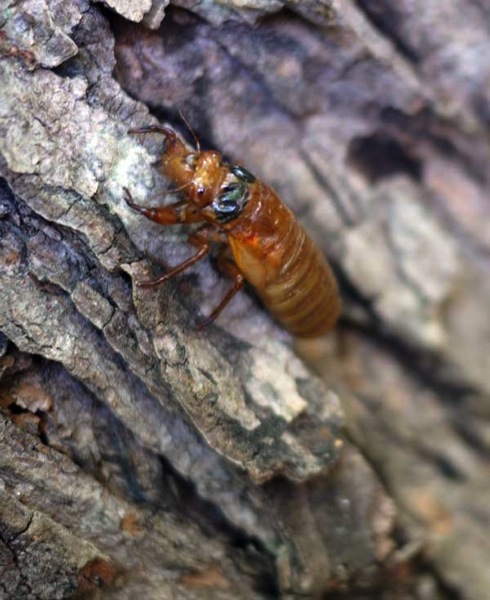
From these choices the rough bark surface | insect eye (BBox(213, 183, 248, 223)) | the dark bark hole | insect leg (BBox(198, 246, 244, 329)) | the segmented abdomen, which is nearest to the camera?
the rough bark surface

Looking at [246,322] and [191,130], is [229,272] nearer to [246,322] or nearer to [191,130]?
[246,322]

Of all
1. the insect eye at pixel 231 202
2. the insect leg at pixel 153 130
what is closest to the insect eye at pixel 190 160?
the insect leg at pixel 153 130

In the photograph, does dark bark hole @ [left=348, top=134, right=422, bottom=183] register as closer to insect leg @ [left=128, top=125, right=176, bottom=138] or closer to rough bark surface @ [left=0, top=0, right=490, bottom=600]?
rough bark surface @ [left=0, top=0, right=490, bottom=600]

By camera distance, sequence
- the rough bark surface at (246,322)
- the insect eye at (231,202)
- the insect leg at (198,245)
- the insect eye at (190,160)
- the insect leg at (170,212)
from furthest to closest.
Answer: the insect eye at (231,202) < the insect eye at (190,160) < the insect leg at (198,245) < the insect leg at (170,212) < the rough bark surface at (246,322)

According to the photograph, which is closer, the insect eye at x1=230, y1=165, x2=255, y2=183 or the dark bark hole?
the insect eye at x1=230, y1=165, x2=255, y2=183

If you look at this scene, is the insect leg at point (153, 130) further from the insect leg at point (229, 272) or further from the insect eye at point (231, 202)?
the insect leg at point (229, 272)

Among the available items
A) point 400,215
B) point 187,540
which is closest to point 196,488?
point 187,540

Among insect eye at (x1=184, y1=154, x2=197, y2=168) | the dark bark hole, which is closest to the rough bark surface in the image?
the dark bark hole

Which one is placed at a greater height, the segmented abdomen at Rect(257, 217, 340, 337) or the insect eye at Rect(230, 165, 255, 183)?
the insect eye at Rect(230, 165, 255, 183)
